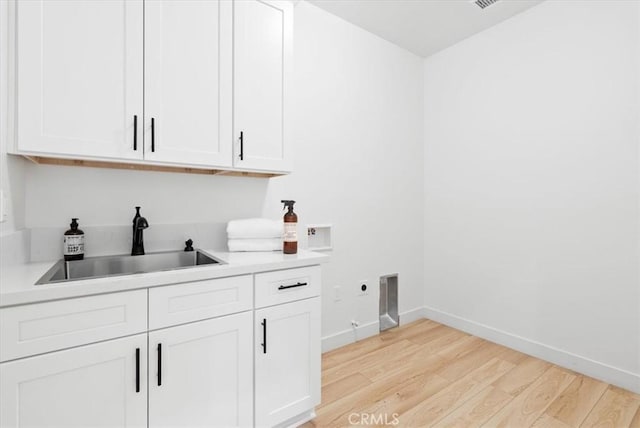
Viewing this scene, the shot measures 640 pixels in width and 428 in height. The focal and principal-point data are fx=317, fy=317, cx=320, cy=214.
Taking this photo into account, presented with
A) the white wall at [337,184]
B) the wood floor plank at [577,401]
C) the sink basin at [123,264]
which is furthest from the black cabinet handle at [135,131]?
the wood floor plank at [577,401]

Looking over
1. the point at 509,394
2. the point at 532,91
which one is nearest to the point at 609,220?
the point at 532,91

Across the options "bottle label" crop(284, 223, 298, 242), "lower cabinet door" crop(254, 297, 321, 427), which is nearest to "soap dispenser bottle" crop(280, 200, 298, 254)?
"bottle label" crop(284, 223, 298, 242)

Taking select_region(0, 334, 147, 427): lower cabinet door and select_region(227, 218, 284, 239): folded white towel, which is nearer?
select_region(0, 334, 147, 427): lower cabinet door

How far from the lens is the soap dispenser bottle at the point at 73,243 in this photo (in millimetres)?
1502

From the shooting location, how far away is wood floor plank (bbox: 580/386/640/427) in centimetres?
168

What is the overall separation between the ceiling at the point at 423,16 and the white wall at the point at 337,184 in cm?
10

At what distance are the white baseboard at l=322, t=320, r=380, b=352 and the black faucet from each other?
1471 mm

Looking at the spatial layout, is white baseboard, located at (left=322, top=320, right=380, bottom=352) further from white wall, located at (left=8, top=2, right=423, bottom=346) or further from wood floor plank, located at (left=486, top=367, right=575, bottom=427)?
wood floor plank, located at (left=486, top=367, right=575, bottom=427)

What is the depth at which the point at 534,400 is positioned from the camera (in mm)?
1865

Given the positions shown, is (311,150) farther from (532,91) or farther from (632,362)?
(632,362)

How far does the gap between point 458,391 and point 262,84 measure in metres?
2.18

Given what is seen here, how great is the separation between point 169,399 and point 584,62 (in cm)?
310

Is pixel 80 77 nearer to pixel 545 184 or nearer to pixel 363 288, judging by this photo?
pixel 363 288

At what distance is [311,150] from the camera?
2.39m
